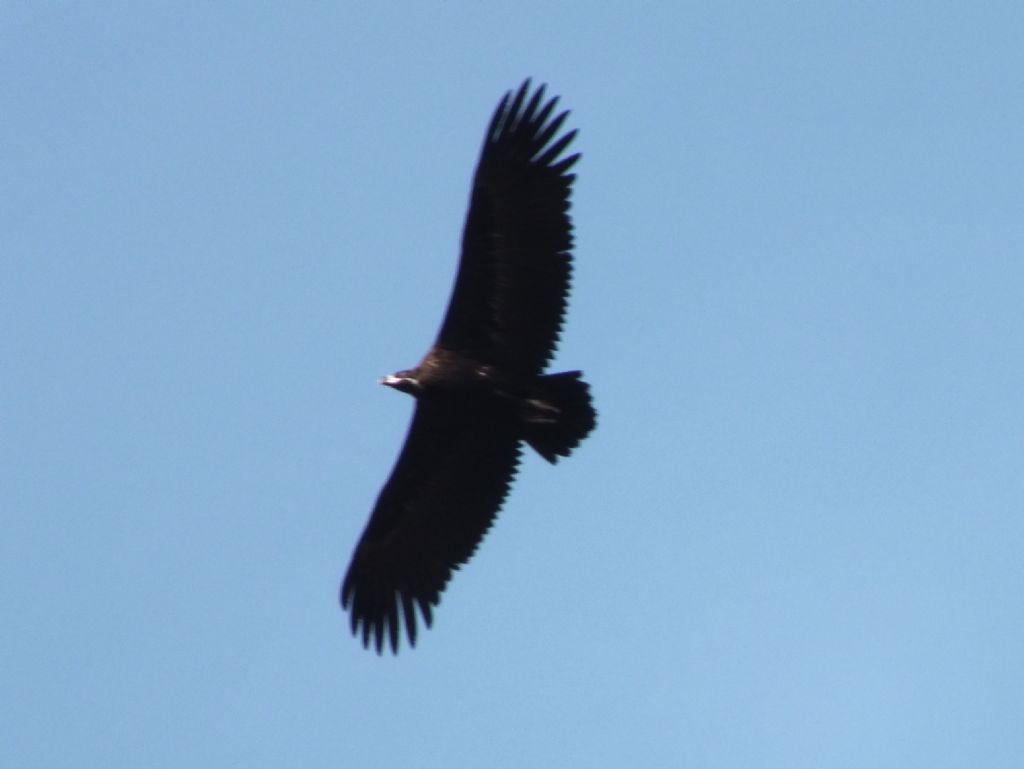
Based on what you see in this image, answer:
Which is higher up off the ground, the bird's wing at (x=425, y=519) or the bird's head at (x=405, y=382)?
the bird's head at (x=405, y=382)

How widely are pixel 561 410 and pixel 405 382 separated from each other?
5.11 feet

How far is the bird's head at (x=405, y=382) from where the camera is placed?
1933 cm

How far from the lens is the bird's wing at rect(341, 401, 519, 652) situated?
780 inches

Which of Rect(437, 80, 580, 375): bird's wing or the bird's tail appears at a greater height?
Rect(437, 80, 580, 375): bird's wing

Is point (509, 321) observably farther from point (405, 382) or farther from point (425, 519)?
point (425, 519)

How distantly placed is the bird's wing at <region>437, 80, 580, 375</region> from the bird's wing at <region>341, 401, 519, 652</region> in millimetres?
1057

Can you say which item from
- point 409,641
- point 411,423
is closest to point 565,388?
point 411,423

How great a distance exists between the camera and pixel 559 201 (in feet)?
61.7

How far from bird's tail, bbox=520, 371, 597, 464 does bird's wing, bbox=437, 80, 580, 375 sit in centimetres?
24

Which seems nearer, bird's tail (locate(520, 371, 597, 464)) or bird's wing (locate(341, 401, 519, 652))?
bird's tail (locate(520, 371, 597, 464))

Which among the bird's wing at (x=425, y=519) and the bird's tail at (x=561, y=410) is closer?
the bird's tail at (x=561, y=410)

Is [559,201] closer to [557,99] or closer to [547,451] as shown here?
[557,99]

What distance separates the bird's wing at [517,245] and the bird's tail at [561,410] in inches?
9.6

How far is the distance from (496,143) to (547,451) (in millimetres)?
2816
